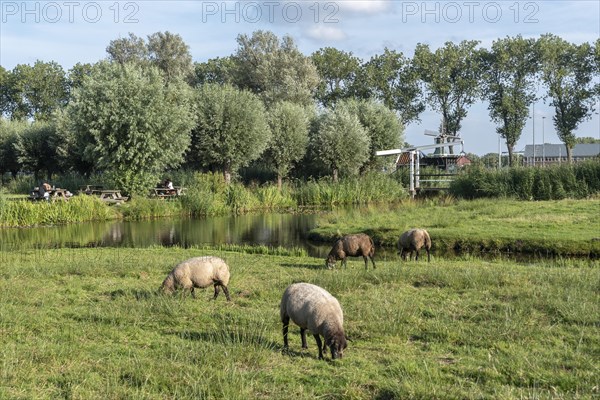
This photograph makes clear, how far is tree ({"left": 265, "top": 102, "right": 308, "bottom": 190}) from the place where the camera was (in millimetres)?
52844

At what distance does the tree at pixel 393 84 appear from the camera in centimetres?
8744

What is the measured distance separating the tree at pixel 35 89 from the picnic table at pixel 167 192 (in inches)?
2378

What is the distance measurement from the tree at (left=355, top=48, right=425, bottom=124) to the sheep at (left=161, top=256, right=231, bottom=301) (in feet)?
257

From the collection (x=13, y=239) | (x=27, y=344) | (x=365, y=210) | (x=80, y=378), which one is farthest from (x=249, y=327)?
(x=365, y=210)

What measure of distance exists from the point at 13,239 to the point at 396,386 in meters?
24.7

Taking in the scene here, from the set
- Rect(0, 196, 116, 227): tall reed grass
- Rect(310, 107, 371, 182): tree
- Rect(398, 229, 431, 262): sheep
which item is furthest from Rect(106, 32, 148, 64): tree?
Rect(398, 229, 431, 262): sheep

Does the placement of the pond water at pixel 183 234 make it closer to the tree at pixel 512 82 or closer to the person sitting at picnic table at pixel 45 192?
the person sitting at picnic table at pixel 45 192

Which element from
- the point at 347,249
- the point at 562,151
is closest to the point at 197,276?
the point at 347,249

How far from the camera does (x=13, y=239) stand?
88.1 ft

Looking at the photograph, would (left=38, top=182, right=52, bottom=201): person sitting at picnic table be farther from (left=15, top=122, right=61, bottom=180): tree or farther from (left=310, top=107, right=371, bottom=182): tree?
(left=310, top=107, right=371, bottom=182): tree

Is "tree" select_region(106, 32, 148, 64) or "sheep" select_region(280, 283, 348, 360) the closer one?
"sheep" select_region(280, 283, 348, 360)

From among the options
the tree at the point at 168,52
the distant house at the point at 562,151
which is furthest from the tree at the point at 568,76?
the tree at the point at 168,52

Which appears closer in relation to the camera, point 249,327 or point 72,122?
point 249,327

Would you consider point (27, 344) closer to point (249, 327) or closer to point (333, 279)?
point (249, 327)
